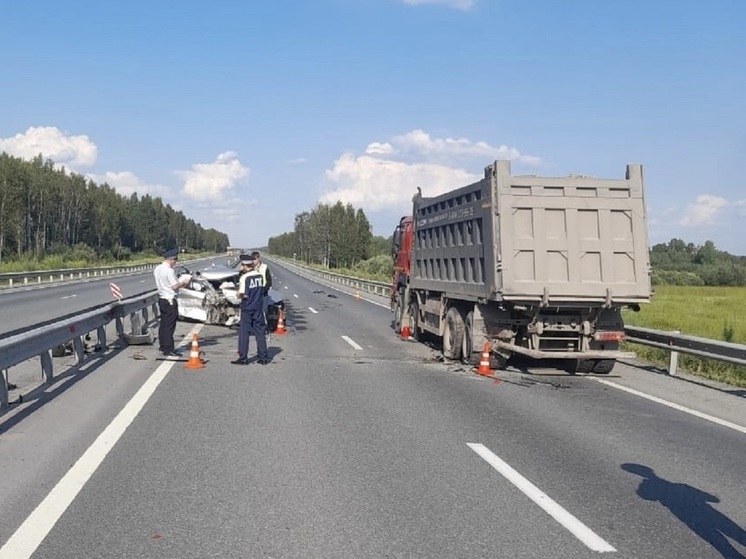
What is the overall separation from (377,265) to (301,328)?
6929 centimetres

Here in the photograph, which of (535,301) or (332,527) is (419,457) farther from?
(535,301)

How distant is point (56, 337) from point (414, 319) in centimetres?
940

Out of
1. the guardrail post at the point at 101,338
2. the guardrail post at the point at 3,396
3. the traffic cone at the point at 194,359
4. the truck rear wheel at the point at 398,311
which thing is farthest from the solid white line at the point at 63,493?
the truck rear wheel at the point at 398,311

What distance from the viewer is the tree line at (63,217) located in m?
86.5

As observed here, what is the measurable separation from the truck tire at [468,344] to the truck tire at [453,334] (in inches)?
4.7

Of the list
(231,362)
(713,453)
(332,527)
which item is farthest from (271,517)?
(231,362)

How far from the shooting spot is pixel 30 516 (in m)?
4.91

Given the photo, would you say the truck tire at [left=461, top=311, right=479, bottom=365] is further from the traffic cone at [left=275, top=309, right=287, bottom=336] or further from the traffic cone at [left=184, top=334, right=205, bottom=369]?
the traffic cone at [left=275, top=309, right=287, bottom=336]

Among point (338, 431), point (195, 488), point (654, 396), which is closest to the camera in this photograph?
point (195, 488)

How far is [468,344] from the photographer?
1307cm

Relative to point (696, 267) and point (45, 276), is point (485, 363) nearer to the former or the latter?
point (45, 276)

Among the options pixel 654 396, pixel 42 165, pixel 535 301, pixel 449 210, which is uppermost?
pixel 42 165

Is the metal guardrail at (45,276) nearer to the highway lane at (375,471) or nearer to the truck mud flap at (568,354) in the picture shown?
the highway lane at (375,471)

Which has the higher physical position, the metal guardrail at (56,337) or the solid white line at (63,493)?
the metal guardrail at (56,337)
